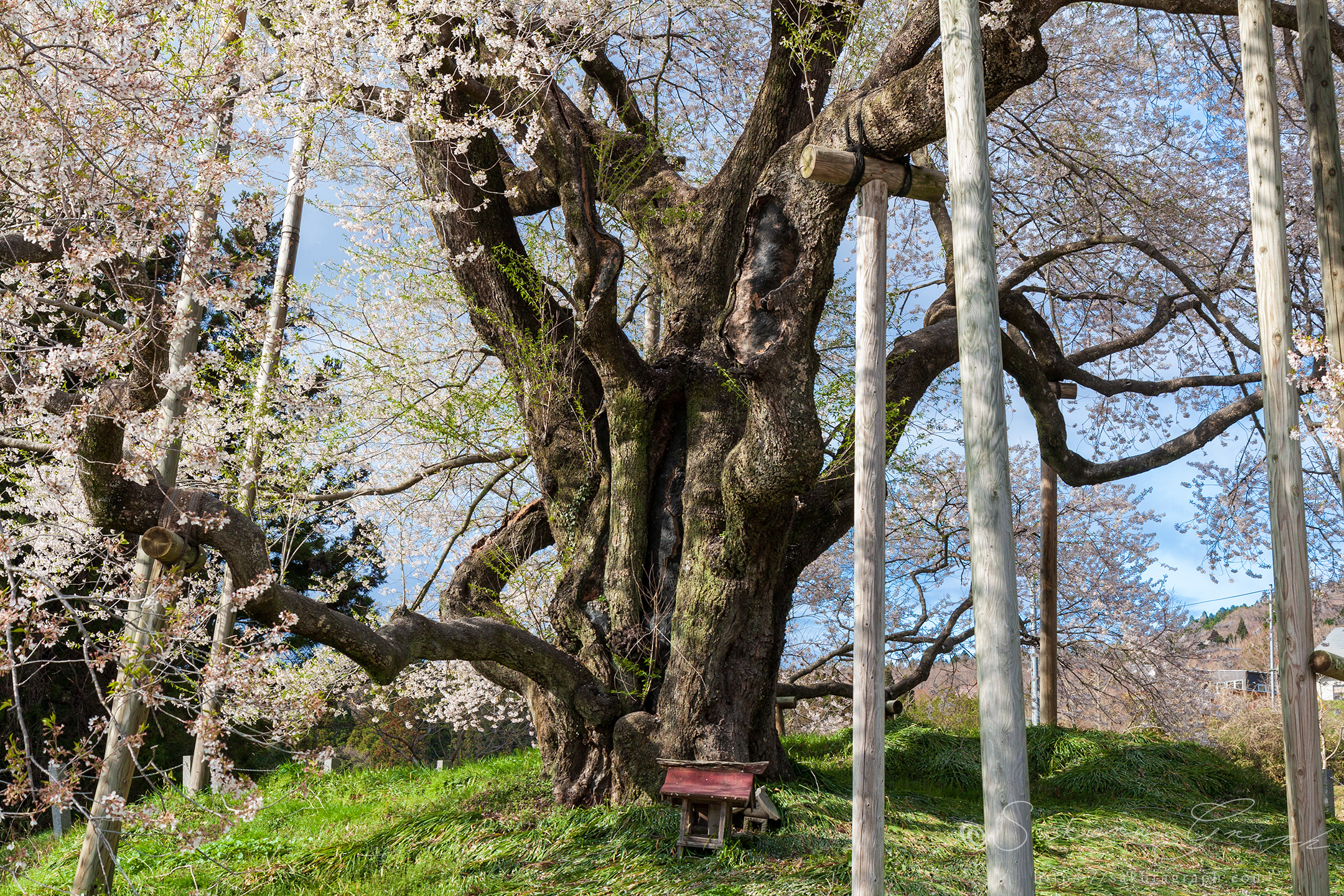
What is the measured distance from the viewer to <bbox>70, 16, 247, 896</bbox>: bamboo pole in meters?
3.80

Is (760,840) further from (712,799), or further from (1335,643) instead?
(1335,643)

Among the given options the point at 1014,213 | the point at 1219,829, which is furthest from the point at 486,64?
the point at 1219,829

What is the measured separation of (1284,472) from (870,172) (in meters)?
2.11

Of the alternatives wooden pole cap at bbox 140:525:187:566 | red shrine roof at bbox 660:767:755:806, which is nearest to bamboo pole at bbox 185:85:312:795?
wooden pole cap at bbox 140:525:187:566

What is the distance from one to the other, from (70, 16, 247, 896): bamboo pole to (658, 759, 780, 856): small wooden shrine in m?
2.51

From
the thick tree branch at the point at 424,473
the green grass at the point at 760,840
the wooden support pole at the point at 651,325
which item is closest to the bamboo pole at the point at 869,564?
the green grass at the point at 760,840

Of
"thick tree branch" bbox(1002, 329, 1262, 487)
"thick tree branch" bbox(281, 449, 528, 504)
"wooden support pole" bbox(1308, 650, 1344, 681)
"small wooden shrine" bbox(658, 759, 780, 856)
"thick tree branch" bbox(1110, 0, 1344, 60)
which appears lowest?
"small wooden shrine" bbox(658, 759, 780, 856)

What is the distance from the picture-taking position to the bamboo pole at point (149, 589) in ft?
12.5

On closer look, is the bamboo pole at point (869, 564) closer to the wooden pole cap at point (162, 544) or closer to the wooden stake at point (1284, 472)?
the wooden stake at point (1284, 472)

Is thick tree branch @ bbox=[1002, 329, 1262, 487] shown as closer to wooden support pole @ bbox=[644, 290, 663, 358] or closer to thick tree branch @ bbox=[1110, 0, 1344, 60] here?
thick tree branch @ bbox=[1110, 0, 1344, 60]

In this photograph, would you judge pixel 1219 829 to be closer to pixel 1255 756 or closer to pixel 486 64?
pixel 1255 756

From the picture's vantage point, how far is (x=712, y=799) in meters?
4.65

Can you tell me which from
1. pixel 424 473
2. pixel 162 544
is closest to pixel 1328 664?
pixel 162 544

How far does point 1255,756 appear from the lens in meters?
8.45
